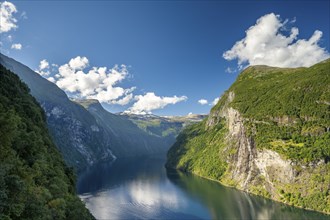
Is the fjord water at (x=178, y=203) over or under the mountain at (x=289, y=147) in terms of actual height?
under

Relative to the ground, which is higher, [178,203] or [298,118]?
[298,118]

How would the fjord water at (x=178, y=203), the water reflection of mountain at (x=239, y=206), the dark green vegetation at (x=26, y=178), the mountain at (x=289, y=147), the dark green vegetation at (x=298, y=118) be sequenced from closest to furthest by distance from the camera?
the dark green vegetation at (x=26, y=178), the water reflection of mountain at (x=239, y=206), the fjord water at (x=178, y=203), the mountain at (x=289, y=147), the dark green vegetation at (x=298, y=118)

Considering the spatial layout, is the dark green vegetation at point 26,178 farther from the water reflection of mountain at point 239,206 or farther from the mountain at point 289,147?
the mountain at point 289,147

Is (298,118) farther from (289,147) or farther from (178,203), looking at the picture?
→ (178,203)

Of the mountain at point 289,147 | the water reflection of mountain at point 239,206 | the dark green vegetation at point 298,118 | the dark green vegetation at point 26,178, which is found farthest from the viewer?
the dark green vegetation at point 298,118

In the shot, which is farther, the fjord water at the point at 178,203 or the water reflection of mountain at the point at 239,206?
the fjord water at the point at 178,203

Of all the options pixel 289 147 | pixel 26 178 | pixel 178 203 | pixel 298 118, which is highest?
pixel 298 118

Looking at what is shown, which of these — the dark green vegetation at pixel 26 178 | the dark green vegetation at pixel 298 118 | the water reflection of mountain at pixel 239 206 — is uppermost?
the dark green vegetation at pixel 298 118

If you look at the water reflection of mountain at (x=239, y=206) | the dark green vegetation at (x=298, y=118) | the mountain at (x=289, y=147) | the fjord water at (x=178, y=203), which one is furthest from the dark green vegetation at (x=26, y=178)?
the dark green vegetation at (x=298, y=118)

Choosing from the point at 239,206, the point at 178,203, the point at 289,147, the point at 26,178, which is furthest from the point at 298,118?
the point at 26,178
